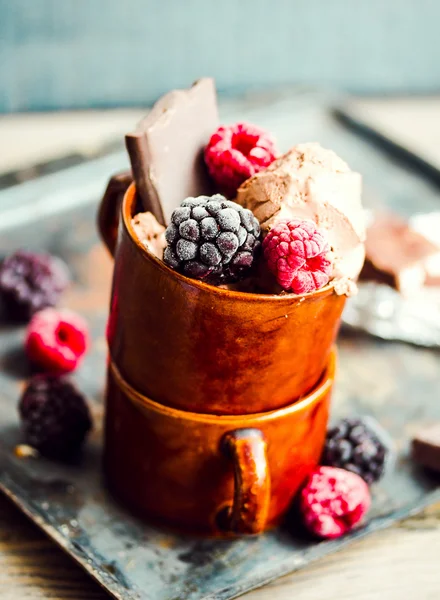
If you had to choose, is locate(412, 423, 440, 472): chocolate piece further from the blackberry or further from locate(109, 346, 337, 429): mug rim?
the blackberry

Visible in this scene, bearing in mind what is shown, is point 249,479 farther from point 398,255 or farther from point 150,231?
point 398,255

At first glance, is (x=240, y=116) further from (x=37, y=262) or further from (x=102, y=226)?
(x=102, y=226)

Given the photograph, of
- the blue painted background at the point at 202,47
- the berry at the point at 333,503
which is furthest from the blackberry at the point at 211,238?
the blue painted background at the point at 202,47

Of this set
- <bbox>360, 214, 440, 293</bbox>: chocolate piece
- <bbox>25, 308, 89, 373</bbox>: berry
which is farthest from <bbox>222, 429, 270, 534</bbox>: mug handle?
<bbox>360, 214, 440, 293</bbox>: chocolate piece

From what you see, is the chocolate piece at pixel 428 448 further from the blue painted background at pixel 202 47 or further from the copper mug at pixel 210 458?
the blue painted background at pixel 202 47

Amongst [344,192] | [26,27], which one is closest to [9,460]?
[344,192]

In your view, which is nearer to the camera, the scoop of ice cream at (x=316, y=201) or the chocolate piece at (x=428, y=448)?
the scoop of ice cream at (x=316, y=201)
